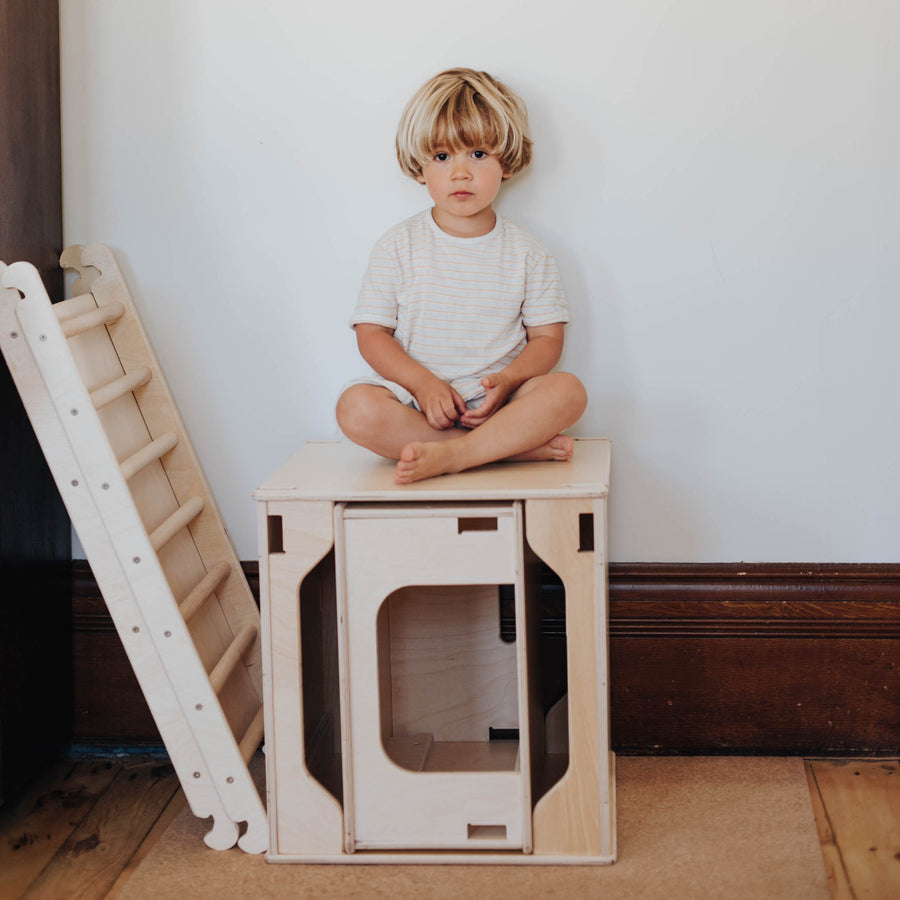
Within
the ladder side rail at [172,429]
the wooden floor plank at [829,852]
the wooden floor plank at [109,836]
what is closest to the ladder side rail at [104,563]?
the wooden floor plank at [109,836]

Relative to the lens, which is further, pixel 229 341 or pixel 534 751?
pixel 229 341

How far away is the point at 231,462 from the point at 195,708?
1.48 feet

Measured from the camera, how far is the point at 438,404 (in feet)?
4.91

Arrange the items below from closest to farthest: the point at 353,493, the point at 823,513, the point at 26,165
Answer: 1. the point at 353,493
2. the point at 26,165
3. the point at 823,513

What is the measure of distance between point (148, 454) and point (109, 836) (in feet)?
1.67

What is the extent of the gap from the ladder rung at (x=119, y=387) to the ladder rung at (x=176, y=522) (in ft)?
0.59

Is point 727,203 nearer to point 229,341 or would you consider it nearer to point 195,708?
point 229,341

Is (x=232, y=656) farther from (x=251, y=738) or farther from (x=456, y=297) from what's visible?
(x=456, y=297)

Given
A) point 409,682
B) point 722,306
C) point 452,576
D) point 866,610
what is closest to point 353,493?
point 452,576

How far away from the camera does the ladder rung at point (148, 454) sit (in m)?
1.48

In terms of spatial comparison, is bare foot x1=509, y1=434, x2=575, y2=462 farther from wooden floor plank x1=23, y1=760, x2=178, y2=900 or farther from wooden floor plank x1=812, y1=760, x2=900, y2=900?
wooden floor plank x1=23, y1=760, x2=178, y2=900

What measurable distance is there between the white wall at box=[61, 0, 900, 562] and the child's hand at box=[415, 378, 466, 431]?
0.81 feet

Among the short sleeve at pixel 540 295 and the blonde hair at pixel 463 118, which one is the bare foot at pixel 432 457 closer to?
the short sleeve at pixel 540 295

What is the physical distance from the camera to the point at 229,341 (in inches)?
68.7
